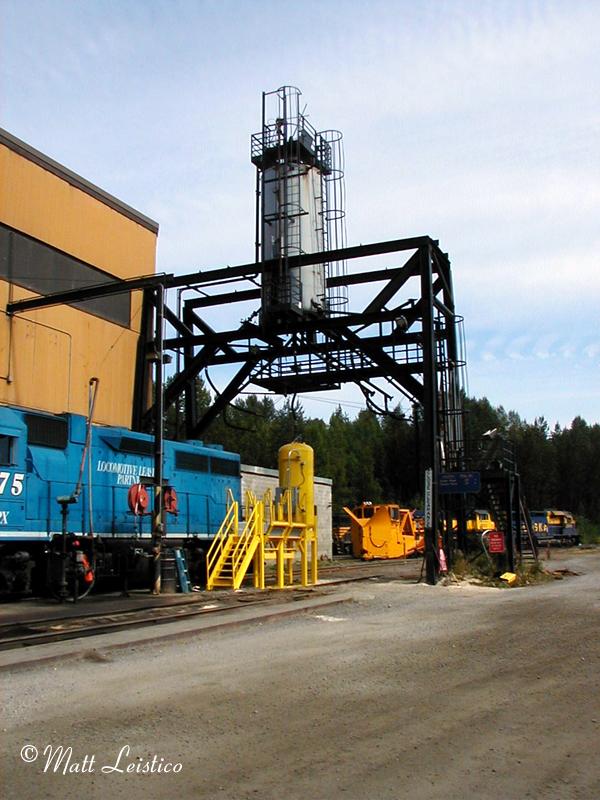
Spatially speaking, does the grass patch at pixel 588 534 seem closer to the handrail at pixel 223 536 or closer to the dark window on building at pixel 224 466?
the dark window on building at pixel 224 466

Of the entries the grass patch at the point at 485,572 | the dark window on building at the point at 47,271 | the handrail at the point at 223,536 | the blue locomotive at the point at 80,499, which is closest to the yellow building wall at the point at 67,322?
the dark window on building at the point at 47,271

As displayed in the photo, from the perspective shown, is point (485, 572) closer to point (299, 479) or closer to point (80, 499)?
point (299, 479)

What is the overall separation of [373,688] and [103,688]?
2546 mm

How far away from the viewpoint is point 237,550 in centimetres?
1756

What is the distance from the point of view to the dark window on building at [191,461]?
19683mm

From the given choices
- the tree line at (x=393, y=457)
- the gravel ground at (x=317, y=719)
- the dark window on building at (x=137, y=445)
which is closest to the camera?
the gravel ground at (x=317, y=719)

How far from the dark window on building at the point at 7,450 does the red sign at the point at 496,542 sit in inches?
531

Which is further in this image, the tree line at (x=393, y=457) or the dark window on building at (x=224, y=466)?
the tree line at (x=393, y=457)

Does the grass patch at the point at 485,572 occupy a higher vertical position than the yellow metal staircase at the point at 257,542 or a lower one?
lower

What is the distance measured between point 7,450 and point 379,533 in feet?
81.4

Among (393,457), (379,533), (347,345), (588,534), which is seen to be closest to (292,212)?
(347,345)

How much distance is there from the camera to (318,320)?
904 inches

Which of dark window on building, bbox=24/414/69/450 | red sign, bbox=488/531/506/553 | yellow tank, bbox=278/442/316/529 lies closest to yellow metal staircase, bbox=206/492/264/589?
yellow tank, bbox=278/442/316/529

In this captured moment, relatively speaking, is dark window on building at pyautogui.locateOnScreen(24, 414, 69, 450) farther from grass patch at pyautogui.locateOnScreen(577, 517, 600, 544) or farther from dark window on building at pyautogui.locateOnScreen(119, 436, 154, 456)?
grass patch at pyautogui.locateOnScreen(577, 517, 600, 544)
